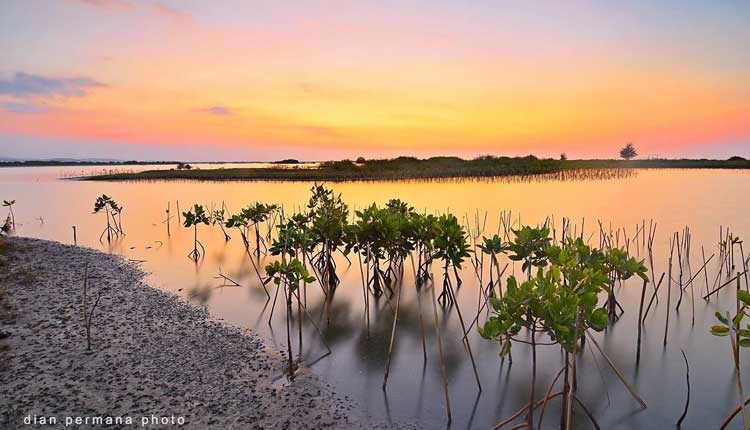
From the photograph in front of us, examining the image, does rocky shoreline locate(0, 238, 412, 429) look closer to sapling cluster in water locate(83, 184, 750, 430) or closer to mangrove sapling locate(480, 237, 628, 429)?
sapling cluster in water locate(83, 184, 750, 430)

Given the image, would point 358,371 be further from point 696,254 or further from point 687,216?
point 687,216

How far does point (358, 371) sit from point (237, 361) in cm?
145

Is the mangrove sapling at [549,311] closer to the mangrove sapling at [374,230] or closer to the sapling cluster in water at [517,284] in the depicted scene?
the sapling cluster in water at [517,284]

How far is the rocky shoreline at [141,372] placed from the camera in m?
3.96

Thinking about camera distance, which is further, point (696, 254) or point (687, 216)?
point (687, 216)

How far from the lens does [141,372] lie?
4703mm

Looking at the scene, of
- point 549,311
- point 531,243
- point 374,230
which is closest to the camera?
point 549,311

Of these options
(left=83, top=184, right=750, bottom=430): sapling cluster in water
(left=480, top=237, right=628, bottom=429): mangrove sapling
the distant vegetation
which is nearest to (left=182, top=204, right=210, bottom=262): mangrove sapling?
(left=83, top=184, right=750, bottom=430): sapling cluster in water

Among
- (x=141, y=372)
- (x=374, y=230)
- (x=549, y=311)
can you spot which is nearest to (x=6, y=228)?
(x=141, y=372)

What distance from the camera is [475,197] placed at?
80.1 feet

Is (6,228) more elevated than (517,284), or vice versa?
(517,284)

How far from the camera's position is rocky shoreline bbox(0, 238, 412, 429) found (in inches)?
156

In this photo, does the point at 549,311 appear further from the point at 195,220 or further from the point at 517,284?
the point at 195,220

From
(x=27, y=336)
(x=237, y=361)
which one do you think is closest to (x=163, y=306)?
(x=27, y=336)
